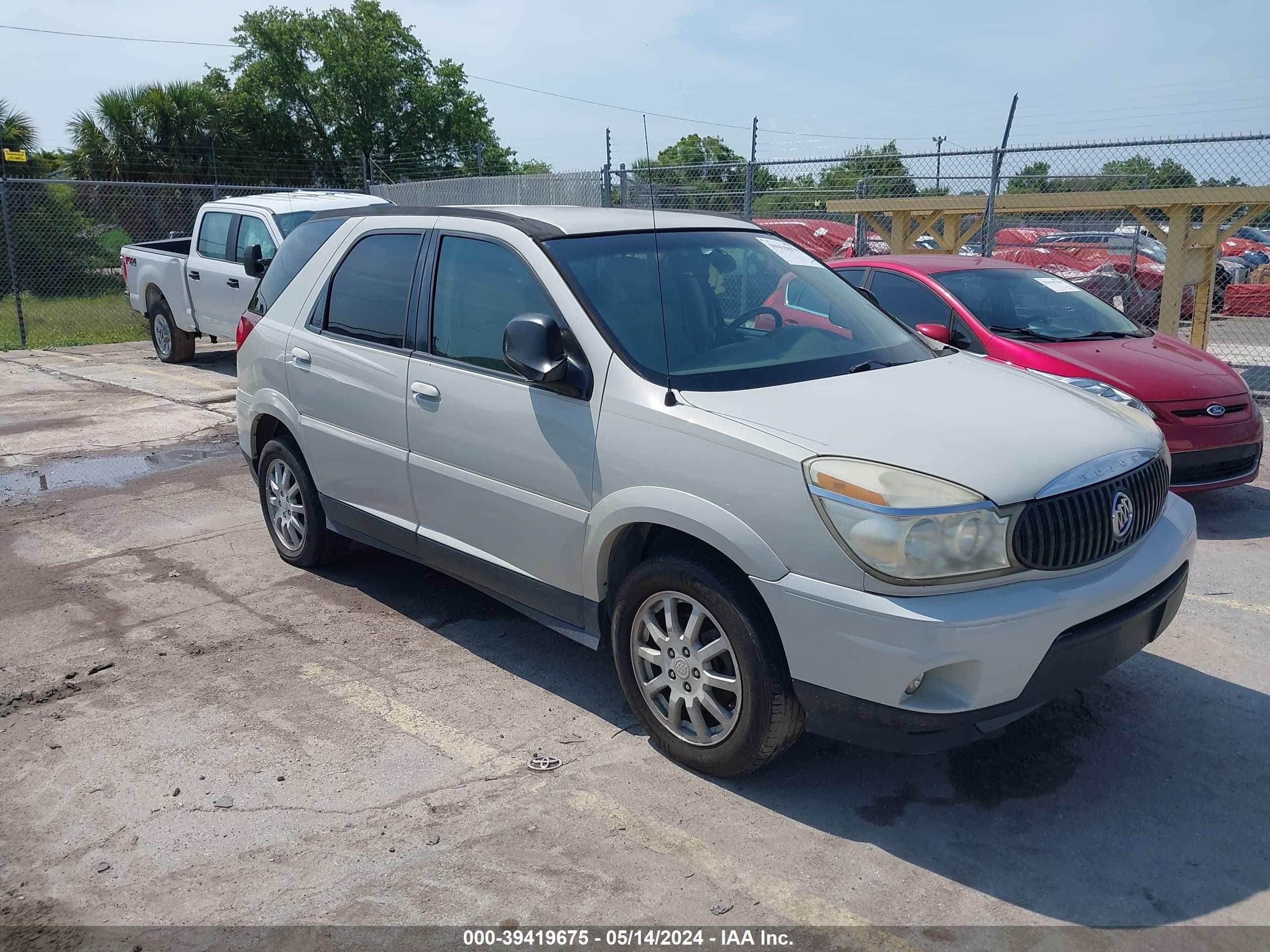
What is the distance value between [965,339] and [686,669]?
4216 millimetres

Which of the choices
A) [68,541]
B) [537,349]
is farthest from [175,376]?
[537,349]

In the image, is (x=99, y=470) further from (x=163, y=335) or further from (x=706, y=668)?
(x=706, y=668)

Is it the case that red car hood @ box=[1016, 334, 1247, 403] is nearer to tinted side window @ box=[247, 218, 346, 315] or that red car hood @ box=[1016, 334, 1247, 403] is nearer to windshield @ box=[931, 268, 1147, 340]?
windshield @ box=[931, 268, 1147, 340]

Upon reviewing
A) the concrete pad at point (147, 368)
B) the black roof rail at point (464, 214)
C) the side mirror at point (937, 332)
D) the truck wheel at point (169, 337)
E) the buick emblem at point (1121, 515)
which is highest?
the black roof rail at point (464, 214)

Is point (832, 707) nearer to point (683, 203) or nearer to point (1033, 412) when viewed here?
point (1033, 412)

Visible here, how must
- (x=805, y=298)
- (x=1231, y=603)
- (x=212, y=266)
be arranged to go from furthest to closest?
(x=212, y=266) → (x=1231, y=603) → (x=805, y=298)

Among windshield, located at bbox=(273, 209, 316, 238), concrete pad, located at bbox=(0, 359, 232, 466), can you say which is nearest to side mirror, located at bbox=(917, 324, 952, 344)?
concrete pad, located at bbox=(0, 359, 232, 466)

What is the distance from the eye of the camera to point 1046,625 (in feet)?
10.0

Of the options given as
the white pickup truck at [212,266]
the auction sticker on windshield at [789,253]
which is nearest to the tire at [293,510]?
the auction sticker on windshield at [789,253]

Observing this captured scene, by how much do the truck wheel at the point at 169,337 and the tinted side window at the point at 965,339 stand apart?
996 centimetres

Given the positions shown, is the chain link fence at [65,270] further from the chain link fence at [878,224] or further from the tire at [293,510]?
the tire at [293,510]

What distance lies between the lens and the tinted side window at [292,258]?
5383 millimetres

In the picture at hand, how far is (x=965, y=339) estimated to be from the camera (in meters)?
6.92

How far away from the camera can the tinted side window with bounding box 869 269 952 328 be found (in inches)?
282
